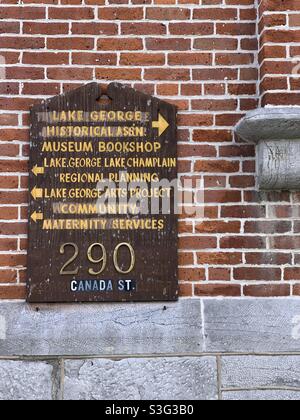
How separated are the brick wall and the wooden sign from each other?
0.25 feet

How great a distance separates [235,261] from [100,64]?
1345 millimetres

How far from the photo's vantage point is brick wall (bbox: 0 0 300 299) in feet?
12.8

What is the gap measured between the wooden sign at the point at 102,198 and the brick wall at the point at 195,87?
8 centimetres

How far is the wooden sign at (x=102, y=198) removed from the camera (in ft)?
12.6

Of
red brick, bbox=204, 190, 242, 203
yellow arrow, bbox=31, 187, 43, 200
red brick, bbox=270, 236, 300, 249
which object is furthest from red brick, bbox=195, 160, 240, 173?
yellow arrow, bbox=31, 187, 43, 200

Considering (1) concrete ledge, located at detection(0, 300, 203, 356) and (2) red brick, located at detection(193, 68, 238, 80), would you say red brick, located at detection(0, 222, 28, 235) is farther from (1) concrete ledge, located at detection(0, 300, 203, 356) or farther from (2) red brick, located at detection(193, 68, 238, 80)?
(2) red brick, located at detection(193, 68, 238, 80)

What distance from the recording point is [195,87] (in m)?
4.04

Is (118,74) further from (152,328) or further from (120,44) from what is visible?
(152,328)

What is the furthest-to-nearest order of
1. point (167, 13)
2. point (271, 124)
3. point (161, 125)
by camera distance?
1. point (167, 13)
2. point (161, 125)
3. point (271, 124)

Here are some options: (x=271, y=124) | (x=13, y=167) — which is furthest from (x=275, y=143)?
(x=13, y=167)

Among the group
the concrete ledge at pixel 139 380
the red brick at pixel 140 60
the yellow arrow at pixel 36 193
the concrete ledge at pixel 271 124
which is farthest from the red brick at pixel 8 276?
the concrete ledge at pixel 271 124

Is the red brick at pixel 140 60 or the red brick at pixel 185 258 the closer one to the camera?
the red brick at pixel 185 258

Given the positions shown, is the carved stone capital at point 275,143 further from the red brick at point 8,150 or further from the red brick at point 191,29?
the red brick at point 8,150

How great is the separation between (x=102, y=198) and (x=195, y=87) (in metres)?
0.83
